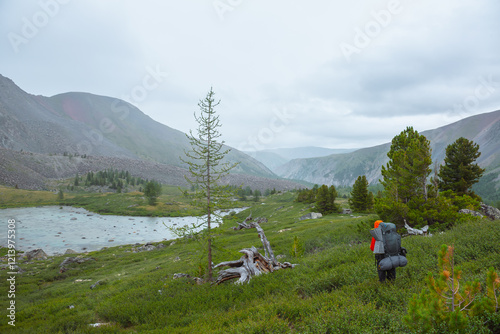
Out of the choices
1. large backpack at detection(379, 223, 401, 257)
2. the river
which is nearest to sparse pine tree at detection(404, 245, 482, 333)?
large backpack at detection(379, 223, 401, 257)

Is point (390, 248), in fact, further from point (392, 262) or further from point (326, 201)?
point (326, 201)

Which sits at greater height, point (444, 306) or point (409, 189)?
point (409, 189)

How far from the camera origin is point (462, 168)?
32188 millimetres

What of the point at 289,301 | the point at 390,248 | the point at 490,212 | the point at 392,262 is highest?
the point at 390,248

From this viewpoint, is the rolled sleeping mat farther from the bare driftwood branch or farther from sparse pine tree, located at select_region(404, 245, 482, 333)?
the bare driftwood branch

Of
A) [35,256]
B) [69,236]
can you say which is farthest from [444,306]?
[69,236]

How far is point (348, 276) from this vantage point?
10484 mm

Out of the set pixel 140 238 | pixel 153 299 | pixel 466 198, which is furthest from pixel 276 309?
pixel 140 238

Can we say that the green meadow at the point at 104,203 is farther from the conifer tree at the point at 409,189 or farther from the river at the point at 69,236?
the conifer tree at the point at 409,189

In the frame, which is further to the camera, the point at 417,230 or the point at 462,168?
the point at 462,168

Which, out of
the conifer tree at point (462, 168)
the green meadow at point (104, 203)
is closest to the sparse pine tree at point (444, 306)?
the conifer tree at point (462, 168)

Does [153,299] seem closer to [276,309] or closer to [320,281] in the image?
[276,309]

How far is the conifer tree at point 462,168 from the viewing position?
1273 inches

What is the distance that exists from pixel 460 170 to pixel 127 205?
420ft
